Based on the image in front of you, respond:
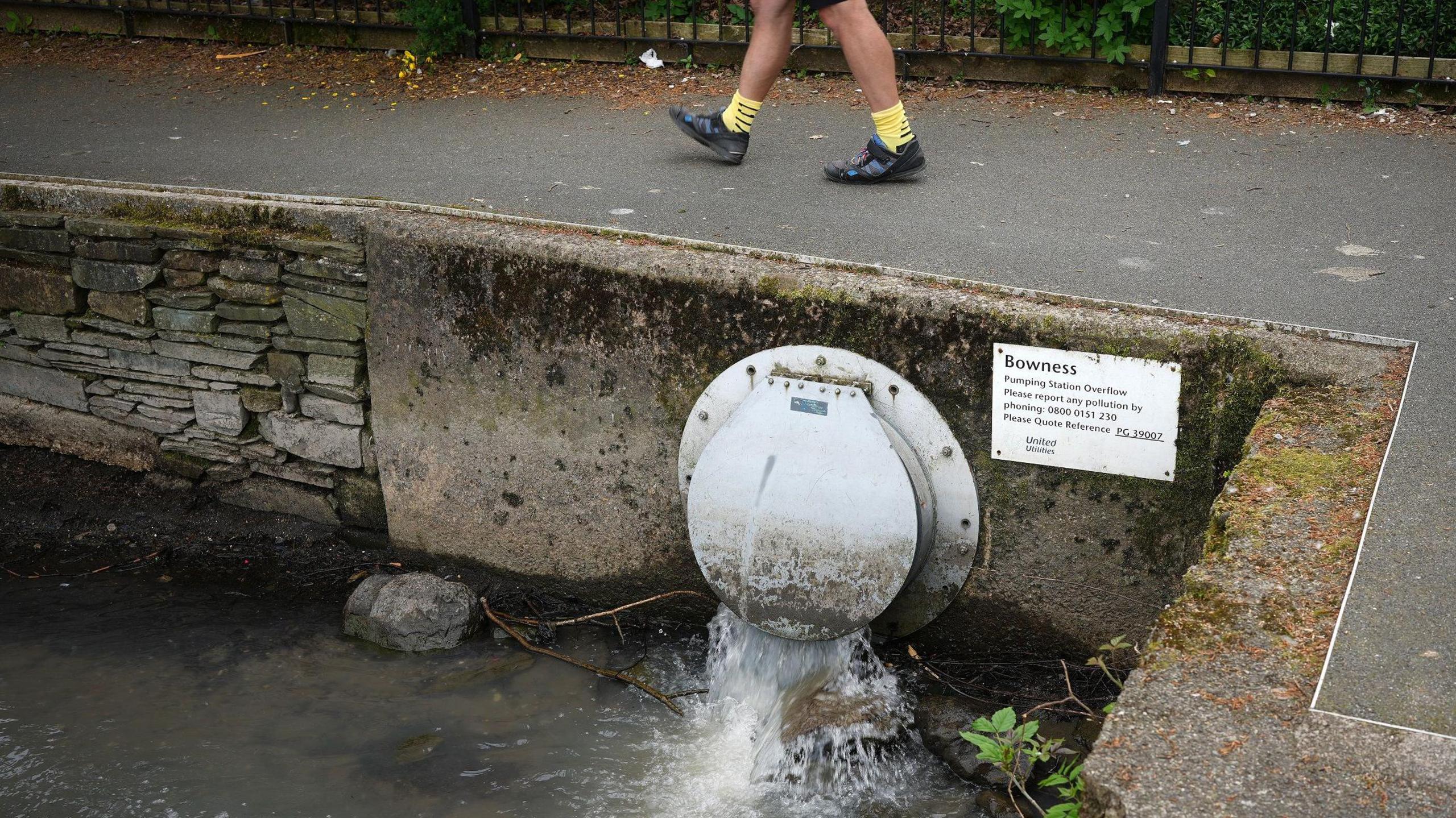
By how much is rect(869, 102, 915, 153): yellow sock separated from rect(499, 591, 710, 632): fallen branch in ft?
6.78

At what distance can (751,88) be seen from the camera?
5457mm

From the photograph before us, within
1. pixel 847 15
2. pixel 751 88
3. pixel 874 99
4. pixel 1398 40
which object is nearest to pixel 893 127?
pixel 874 99

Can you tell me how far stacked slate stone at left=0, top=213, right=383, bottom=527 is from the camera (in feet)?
16.1

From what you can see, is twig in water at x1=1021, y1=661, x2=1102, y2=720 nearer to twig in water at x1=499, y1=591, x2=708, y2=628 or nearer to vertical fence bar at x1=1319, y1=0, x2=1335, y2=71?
twig in water at x1=499, y1=591, x2=708, y2=628

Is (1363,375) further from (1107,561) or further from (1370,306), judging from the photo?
(1107,561)

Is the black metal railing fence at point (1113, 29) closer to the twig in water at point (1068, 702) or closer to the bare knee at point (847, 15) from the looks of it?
the bare knee at point (847, 15)

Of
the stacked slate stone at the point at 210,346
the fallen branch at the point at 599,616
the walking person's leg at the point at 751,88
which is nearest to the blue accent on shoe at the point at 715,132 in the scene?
the walking person's leg at the point at 751,88

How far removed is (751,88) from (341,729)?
3111 mm

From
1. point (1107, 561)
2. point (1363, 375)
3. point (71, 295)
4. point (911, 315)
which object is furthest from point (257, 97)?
point (1363, 375)

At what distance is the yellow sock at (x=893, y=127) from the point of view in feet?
17.0

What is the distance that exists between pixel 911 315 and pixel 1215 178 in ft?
6.91

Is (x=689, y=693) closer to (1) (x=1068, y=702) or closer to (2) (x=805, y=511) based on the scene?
(2) (x=805, y=511)

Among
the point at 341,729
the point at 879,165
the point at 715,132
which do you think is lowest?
the point at 341,729

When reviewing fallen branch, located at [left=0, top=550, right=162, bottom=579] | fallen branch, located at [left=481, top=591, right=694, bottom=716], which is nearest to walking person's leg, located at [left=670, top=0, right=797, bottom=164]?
fallen branch, located at [left=481, top=591, right=694, bottom=716]
